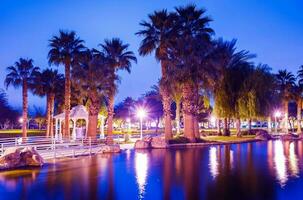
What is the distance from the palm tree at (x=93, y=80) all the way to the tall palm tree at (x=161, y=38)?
5.10 meters

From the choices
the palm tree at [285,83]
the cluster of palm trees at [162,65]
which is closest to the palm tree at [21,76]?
the cluster of palm trees at [162,65]

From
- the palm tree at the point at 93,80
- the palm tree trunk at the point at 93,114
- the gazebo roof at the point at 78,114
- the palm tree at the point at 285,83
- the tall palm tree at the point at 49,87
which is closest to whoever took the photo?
the palm tree at the point at 93,80

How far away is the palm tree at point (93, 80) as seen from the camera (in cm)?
3588

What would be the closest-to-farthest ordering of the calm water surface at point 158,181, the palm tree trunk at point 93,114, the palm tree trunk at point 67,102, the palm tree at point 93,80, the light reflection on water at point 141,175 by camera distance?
the calm water surface at point 158,181 → the light reflection on water at point 141,175 → the palm tree trunk at point 67,102 → the palm tree at point 93,80 → the palm tree trunk at point 93,114

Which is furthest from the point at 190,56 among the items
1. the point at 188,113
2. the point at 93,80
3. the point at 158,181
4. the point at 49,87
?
the point at 158,181

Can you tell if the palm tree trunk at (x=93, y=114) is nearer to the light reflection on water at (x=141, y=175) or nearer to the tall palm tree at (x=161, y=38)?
the tall palm tree at (x=161, y=38)

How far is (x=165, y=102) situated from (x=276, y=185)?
26384mm

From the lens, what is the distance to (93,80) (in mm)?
35844

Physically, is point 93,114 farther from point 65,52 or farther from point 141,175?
point 141,175

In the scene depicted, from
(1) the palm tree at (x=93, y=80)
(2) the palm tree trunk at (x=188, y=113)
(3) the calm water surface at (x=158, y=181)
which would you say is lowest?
(3) the calm water surface at (x=158, y=181)

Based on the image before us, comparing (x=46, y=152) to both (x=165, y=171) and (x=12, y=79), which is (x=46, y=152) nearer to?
(x=165, y=171)

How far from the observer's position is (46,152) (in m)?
24.1

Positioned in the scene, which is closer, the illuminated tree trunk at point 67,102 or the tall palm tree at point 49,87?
the illuminated tree trunk at point 67,102

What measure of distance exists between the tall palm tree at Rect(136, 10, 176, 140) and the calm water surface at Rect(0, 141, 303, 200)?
63.4 ft
